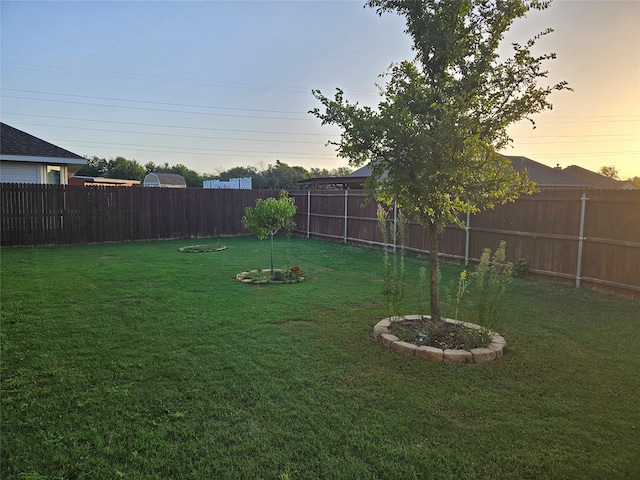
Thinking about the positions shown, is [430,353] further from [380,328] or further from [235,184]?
[235,184]

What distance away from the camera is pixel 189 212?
13898 mm

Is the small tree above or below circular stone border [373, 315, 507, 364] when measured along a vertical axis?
above

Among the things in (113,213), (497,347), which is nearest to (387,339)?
(497,347)

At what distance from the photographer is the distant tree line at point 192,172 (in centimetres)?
3687

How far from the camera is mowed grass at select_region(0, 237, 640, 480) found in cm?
212

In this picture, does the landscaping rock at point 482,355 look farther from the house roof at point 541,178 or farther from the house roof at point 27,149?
the house roof at point 541,178

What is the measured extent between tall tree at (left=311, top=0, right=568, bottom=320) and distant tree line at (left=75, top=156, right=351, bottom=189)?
101ft

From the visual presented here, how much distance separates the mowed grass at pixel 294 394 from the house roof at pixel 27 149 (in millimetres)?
8050

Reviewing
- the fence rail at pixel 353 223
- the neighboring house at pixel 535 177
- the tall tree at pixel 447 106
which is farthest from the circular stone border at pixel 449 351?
the neighboring house at pixel 535 177

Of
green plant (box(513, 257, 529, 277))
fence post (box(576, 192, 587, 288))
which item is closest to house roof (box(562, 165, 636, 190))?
green plant (box(513, 257, 529, 277))

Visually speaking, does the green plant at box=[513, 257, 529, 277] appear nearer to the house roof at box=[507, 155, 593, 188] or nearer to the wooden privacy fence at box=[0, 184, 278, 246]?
the wooden privacy fence at box=[0, 184, 278, 246]

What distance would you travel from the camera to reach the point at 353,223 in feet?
40.1

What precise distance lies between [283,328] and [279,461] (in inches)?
86.6

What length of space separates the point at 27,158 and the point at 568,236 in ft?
44.3
